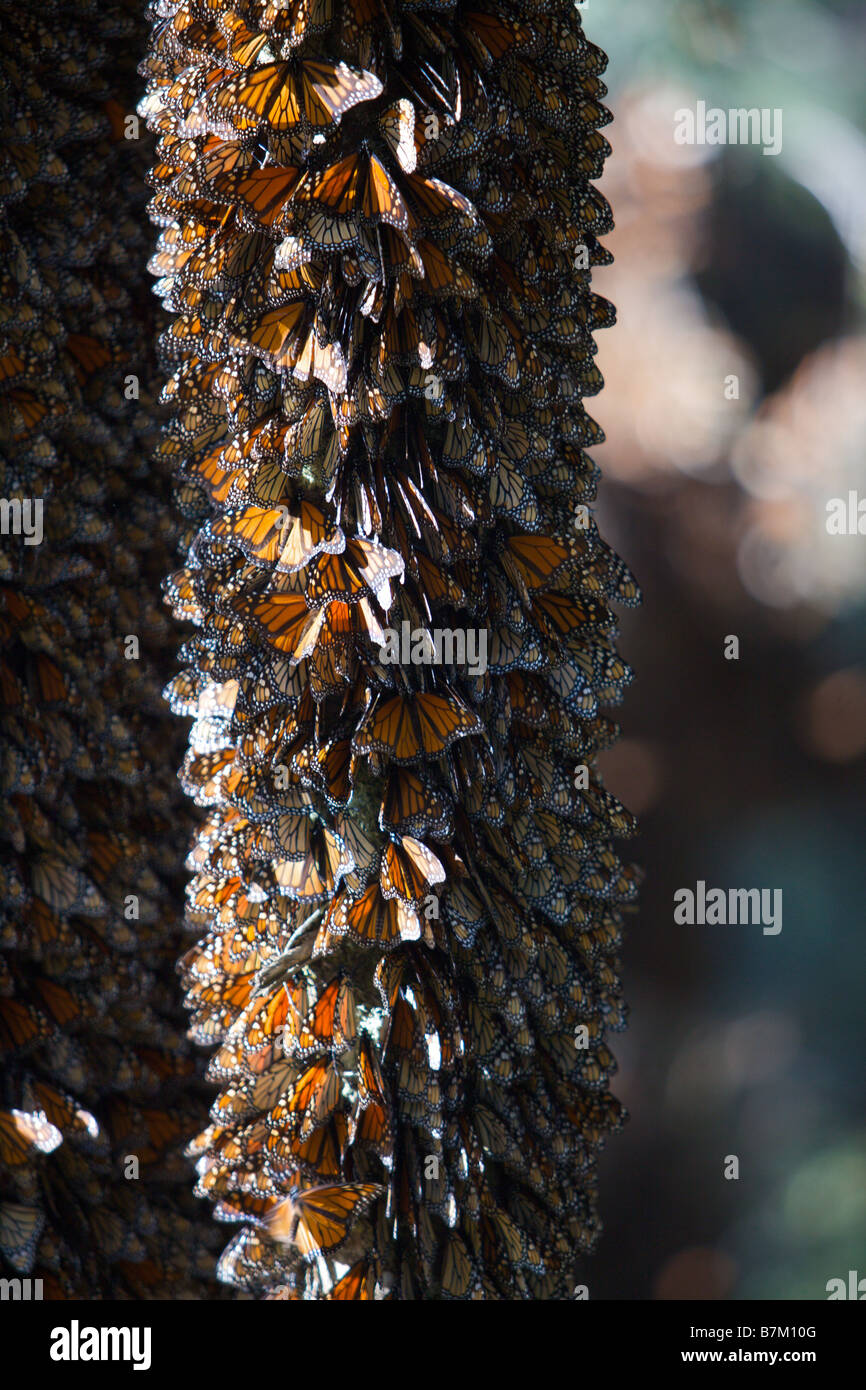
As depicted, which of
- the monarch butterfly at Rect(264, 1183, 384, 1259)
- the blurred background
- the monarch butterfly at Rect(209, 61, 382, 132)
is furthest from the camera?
the blurred background

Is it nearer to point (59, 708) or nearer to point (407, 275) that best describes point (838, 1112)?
point (59, 708)

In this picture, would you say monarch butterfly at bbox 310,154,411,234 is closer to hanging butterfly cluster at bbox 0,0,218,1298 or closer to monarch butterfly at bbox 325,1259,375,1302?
hanging butterfly cluster at bbox 0,0,218,1298

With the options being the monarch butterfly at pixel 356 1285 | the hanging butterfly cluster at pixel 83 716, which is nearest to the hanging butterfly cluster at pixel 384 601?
the monarch butterfly at pixel 356 1285

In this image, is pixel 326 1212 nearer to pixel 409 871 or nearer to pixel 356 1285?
pixel 356 1285

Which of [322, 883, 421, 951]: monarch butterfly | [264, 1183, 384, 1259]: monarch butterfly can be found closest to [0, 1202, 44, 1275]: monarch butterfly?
[264, 1183, 384, 1259]: monarch butterfly

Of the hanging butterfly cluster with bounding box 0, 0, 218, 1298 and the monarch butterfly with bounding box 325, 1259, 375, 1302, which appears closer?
the monarch butterfly with bounding box 325, 1259, 375, 1302

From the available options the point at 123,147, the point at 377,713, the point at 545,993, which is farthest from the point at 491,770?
the point at 123,147
